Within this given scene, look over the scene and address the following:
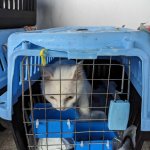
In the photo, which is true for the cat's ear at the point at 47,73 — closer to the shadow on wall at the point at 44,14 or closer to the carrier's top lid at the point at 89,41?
the carrier's top lid at the point at 89,41

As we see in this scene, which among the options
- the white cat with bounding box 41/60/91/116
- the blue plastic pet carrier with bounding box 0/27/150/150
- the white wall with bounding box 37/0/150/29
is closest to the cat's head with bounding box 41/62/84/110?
the white cat with bounding box 41/60/91/116

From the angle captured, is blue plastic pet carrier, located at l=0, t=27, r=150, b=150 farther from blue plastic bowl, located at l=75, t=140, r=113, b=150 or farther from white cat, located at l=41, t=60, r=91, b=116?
white cat, located at l=41, t=60, r=91, b=116

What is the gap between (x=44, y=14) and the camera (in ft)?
Result: 5.91

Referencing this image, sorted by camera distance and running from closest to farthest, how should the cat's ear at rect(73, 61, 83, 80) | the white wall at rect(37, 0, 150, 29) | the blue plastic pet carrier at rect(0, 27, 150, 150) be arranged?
the blue plastic pet carrier at rect(0, 27, 150, 150), the cat's ear at rect(73, 61, 83, 80), the white wall at rect(37, 0, 150, 29)

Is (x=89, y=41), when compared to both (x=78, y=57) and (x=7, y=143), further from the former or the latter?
(x=7, y=143)

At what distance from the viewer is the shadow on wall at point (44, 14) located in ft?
5.82

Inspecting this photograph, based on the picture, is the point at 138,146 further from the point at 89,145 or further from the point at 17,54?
the point at 17,54

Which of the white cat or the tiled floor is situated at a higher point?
the white cat

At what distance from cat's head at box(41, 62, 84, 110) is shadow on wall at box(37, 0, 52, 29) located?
0.76 metres

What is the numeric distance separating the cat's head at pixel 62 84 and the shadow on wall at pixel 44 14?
76cm

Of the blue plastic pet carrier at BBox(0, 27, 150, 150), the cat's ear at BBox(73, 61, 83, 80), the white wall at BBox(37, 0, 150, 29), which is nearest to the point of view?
the blue plastic pet carrier at BBox(0, 27, 150, 150)

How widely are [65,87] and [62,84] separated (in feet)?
0.06

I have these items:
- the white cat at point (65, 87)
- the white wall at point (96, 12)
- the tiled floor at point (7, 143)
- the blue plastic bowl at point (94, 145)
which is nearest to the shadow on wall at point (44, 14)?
the white wall at point (96, 12)

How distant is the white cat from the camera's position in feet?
3.57
